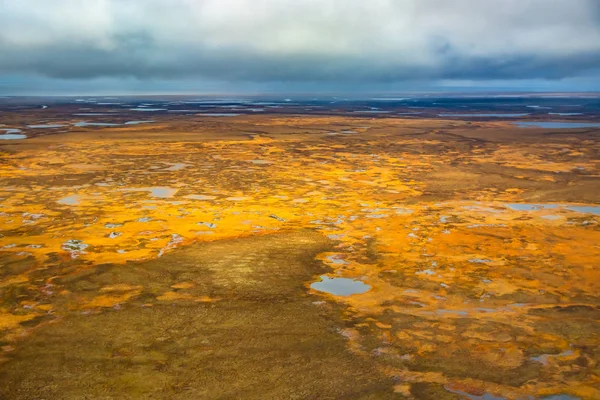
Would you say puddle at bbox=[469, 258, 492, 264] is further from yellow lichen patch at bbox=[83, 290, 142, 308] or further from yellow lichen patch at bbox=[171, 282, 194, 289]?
yellow lichen patch at bbox=[83, 290, 142, 308]

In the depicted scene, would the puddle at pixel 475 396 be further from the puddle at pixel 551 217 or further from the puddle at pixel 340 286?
the puddle at pixel 551 217

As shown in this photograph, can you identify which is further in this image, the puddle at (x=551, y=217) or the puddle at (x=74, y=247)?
the puddle at (x=551, y=217)

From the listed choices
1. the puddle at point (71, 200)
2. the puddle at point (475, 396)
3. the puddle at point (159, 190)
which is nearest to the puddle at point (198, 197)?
the puddle at point (159, 190)

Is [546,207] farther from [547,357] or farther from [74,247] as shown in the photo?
[74,247]

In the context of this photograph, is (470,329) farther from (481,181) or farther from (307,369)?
(481,181)

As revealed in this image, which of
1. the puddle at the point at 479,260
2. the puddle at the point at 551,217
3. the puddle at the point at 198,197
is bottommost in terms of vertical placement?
the puddle at the point at 479,260

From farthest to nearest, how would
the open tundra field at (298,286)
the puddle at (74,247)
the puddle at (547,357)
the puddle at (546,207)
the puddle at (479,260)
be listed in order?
the puddle at (546,207), the puddle at (74,247), the puddle at (479,260), the puddle at (547,357), the open tundra field at (298,286)

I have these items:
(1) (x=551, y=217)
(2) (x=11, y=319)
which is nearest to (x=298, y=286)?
(2) (x=11, y=319)
